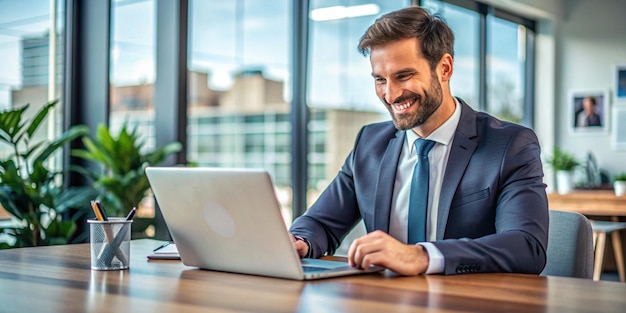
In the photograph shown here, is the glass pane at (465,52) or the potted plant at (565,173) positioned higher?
the glass pane at (465,52)

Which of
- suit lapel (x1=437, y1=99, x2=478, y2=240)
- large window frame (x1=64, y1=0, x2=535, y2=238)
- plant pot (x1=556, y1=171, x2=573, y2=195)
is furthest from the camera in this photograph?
plant pot (x1=556, y1=171, x2=573, y2=195)

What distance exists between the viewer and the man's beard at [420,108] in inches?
76.7

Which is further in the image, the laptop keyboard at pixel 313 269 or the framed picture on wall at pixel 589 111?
the framed picture on wall at pixel 589 111

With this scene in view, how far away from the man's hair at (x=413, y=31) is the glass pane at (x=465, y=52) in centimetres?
453

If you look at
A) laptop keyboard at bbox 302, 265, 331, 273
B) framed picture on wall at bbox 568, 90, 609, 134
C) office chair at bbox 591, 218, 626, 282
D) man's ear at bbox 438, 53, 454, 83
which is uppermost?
framed picture on wall at bbox 568, 90, 609, 134

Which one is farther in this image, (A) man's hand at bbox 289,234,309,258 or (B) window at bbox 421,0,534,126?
(B) window at bbox 421,0,534,126

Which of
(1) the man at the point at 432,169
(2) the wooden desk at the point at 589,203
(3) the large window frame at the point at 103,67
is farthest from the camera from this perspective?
(2) the wooden desk at the point at 589,203

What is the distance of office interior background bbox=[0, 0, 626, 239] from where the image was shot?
4.24m

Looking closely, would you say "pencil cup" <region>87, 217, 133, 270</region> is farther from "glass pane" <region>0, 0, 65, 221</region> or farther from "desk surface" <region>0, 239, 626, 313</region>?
"glass pane" <region>0, 0, 65, 221</region>

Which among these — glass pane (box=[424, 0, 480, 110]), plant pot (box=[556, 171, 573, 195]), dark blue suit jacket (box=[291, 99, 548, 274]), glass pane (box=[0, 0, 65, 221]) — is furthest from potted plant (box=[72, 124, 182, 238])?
plant pot (box=[556, 171, 573, 195])

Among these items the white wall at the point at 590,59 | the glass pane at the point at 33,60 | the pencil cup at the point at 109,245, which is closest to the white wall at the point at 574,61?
the white wall at the point at 590,59

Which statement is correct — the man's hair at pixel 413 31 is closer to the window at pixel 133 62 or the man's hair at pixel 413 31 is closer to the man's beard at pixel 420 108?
the man's beard at pixel 420 108

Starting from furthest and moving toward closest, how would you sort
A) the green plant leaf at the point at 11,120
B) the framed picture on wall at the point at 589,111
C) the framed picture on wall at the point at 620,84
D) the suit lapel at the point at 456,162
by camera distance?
the framed picture on wall at the point at 589,111, the framed picture on wall at the point at 620,84, the green plant leaf at the point at 11,120, the suit lapel at the point at 456,162

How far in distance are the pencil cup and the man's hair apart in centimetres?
76
